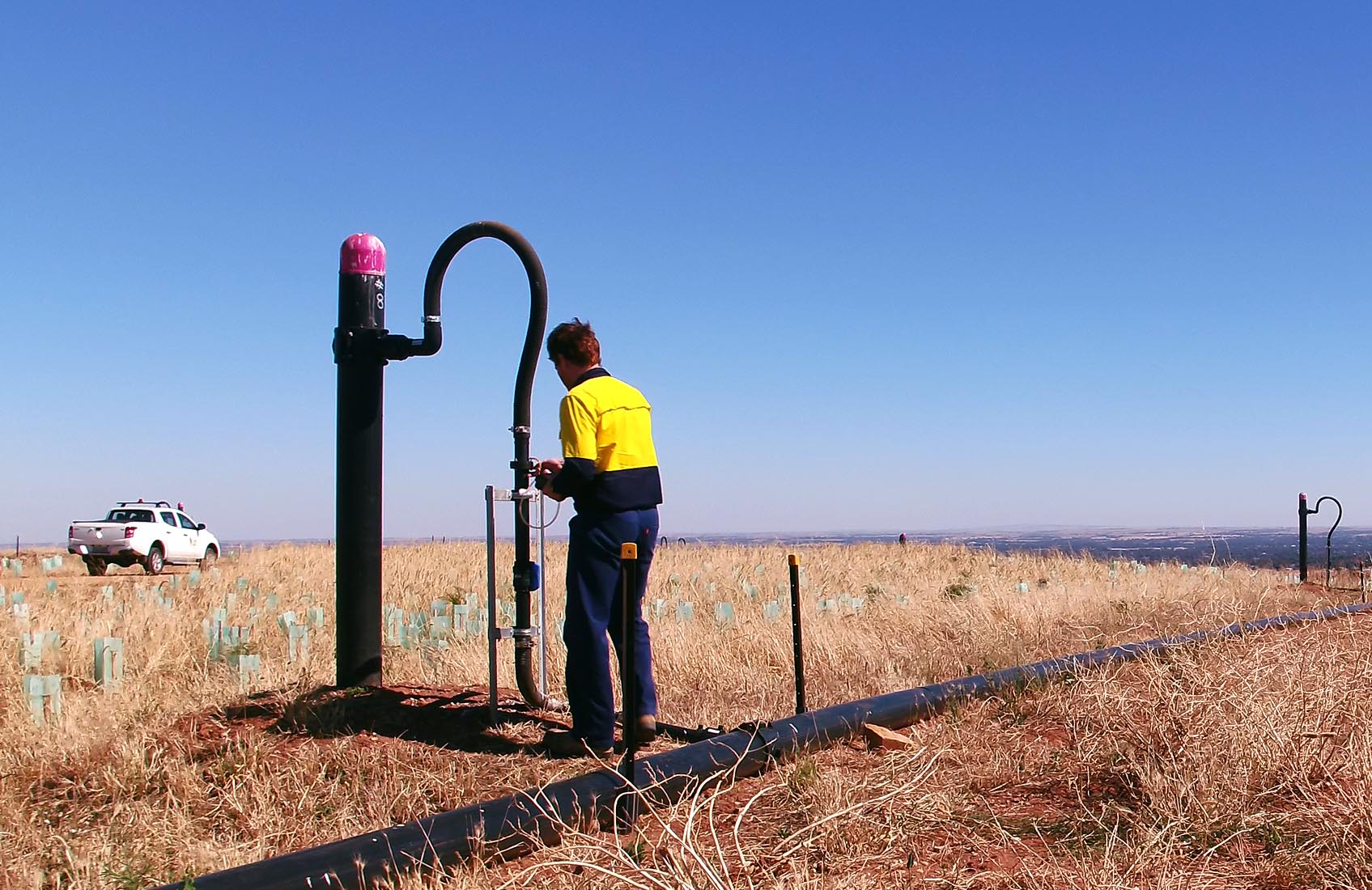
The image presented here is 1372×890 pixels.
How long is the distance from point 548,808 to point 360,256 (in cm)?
369

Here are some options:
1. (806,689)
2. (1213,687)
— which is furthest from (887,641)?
(1213,687)

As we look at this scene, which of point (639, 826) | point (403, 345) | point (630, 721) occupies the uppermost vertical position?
point (403, 345)

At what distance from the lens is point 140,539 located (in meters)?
20.4

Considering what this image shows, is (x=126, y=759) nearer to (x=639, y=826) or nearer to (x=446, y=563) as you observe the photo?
(x=639, y=826)

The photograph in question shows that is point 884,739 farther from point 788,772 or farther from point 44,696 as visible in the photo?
point 44,696

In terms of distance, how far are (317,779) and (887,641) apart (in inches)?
177

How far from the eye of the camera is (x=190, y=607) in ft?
33.0

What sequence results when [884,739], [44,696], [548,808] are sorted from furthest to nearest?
[44,696]
[884,739]
[548,808]

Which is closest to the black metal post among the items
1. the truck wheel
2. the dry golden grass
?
the dry golden grass

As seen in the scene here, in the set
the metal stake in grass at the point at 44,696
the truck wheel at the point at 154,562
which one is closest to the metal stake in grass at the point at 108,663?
the metal stake in grass at the point at 44,696

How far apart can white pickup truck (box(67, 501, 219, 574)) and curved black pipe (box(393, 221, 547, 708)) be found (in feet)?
47.7

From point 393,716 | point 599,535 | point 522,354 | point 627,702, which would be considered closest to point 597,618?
point 599,535

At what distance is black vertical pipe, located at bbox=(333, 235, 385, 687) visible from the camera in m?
6.05

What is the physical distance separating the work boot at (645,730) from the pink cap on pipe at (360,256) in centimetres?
295
